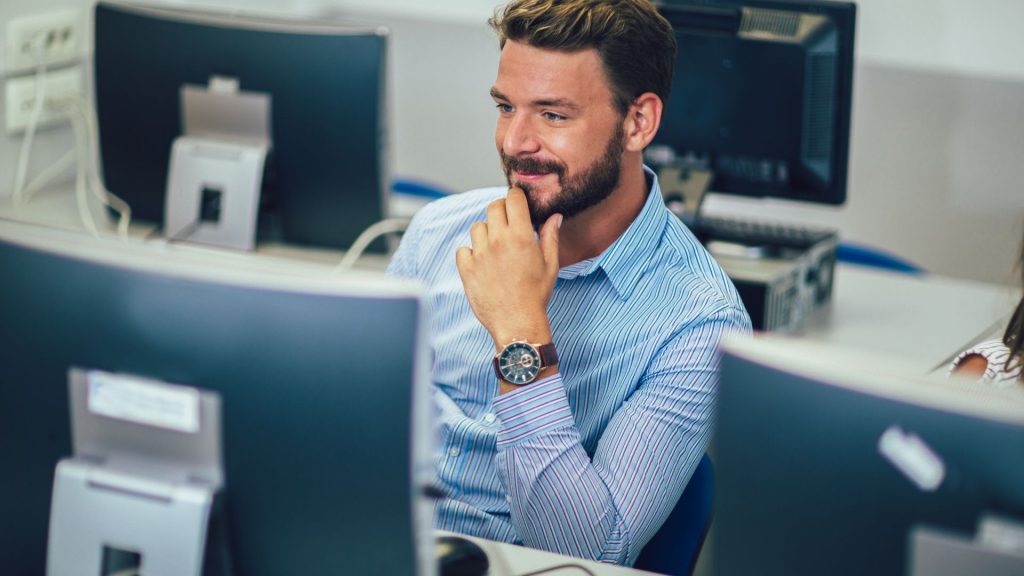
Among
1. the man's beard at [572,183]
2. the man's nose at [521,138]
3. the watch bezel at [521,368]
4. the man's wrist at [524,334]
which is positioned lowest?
the watch bezel at [521,368]

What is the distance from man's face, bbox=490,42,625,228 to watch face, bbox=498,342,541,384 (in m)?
0.25

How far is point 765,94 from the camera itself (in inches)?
86.4

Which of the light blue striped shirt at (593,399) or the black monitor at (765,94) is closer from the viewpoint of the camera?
the light blue striped shirt at (593,399)

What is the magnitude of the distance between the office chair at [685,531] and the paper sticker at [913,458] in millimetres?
595

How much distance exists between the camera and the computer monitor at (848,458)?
2.81 feet

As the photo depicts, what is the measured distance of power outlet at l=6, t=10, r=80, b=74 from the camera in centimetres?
256

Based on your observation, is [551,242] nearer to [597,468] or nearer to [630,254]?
[630,254]

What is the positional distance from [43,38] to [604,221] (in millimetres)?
1554

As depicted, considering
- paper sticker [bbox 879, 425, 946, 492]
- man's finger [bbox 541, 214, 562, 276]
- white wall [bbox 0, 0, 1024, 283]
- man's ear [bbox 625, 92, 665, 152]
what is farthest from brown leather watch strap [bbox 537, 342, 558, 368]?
white wall [bbox 0, 0, 1024, 283]

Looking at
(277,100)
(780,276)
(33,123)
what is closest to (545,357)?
(780,276)

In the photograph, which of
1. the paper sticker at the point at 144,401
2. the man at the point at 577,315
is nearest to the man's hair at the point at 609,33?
the man at the point at 577,315

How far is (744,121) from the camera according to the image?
2240 millimetres

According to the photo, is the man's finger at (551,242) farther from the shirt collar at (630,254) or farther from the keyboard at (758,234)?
the keyboard at (758,234)

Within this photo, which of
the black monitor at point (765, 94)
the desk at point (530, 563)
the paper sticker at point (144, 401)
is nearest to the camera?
the paper sticker at point (144, 401)
